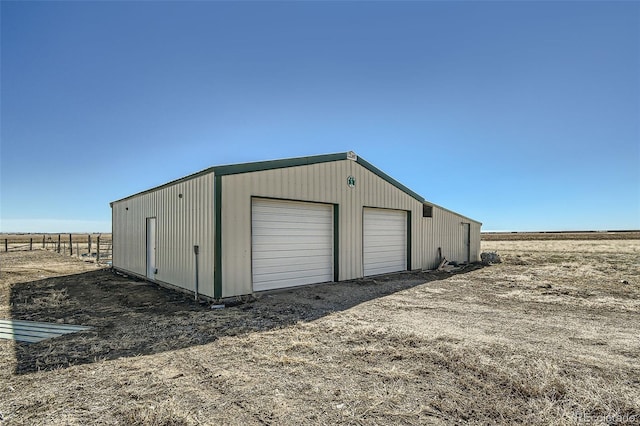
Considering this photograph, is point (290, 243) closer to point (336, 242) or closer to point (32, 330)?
point (336, 242)

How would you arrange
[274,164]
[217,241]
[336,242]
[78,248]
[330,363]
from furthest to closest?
[78,248] → [336,242] → [274,164] → [217,241] → [330,363]

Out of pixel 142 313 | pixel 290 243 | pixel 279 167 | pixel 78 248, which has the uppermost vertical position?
pixel 279 167

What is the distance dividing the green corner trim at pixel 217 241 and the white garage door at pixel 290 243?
1016mm

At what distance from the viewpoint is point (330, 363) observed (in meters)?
3.99

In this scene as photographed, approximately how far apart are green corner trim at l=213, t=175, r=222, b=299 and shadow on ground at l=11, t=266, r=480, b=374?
496 mm

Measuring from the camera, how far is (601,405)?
2.94 meters

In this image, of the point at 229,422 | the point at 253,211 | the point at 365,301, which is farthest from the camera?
the point at 253,211

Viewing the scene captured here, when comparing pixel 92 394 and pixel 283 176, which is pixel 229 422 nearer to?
pixel 92 394

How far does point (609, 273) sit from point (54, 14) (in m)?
19.8

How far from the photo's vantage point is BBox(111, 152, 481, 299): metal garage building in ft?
25.4

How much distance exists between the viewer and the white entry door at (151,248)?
10742mm

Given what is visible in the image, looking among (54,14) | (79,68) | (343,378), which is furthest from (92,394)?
(79,68)

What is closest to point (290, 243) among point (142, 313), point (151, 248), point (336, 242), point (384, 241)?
point (336, 242)

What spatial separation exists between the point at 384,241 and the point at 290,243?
445 centimetres
